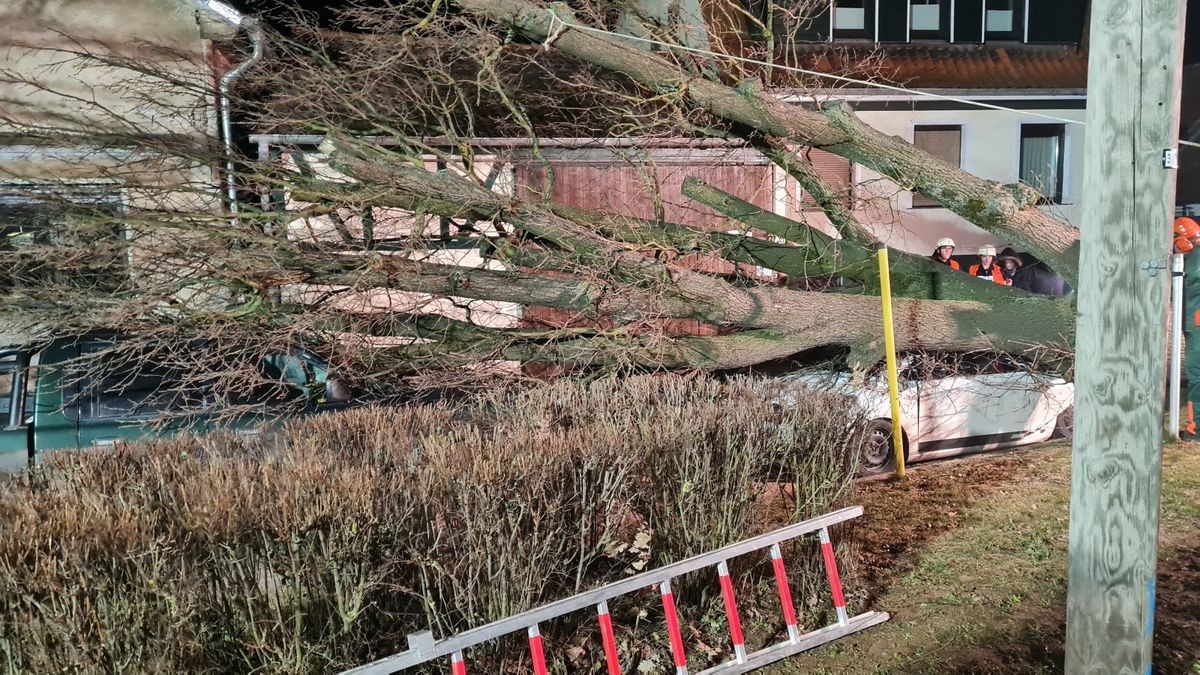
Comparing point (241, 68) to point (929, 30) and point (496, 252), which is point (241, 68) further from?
point (929, 30)

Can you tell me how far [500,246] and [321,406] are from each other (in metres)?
1.89

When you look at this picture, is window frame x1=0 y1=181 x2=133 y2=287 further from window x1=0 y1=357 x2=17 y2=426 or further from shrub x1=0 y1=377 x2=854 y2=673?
shrub x1=0 y1=377 x2=854 y2=673

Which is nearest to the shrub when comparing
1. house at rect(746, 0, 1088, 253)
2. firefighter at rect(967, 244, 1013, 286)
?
firefighter at rect(967, 244, 1013, 286)

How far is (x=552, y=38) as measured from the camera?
8.28m

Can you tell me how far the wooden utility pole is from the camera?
11.1 ft

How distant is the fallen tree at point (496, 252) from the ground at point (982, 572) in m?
1.32

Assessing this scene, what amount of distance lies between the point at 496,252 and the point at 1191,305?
6.69 meters

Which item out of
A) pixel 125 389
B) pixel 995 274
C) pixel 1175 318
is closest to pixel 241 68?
pixel 125 389

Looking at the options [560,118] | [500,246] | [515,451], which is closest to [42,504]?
[515,451]

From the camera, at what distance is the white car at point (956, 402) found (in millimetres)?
8250

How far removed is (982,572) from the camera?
5621 mm

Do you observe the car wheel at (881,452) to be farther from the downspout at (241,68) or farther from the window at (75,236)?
the downspout at (241,68)

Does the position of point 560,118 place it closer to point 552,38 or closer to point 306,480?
point 552,38

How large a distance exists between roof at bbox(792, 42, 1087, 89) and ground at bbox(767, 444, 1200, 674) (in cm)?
804
